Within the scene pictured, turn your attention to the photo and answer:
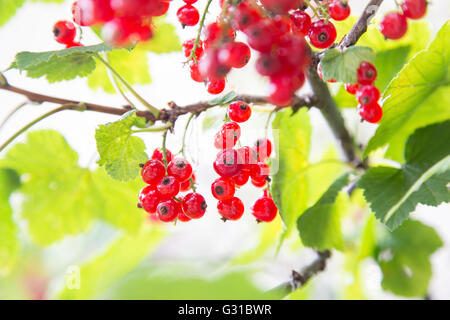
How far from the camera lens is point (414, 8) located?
55 centimetres

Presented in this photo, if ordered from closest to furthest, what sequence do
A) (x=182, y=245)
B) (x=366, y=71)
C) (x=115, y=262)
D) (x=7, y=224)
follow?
(x=366, y=71) < (x=7, y=224) < (x=115, y=262) < (x=182, y=245)

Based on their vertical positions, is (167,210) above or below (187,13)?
below

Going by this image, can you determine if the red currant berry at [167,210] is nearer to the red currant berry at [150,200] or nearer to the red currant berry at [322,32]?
the red currant berry at [150,200]

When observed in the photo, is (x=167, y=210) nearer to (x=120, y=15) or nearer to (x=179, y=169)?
(x=179, y=169)

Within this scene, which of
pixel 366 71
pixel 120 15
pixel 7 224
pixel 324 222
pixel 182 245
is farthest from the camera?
pixel 182 245

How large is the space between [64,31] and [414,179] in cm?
56

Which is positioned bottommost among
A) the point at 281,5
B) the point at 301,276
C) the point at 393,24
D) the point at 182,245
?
the point at 301,276

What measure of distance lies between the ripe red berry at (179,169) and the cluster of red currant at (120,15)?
20 cm

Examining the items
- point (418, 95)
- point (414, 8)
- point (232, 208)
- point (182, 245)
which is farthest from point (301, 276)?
point (182, 245)

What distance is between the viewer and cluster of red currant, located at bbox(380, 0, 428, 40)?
1.81ft

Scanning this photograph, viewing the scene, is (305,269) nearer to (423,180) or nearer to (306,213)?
(306,213)

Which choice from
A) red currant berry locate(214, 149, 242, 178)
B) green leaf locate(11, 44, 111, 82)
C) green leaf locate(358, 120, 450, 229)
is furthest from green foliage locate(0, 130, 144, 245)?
green leaf locate(358, 120, 450, 229)

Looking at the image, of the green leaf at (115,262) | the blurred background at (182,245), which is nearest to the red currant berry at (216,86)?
the blurred background at (182,245)

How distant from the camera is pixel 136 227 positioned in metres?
0.96
